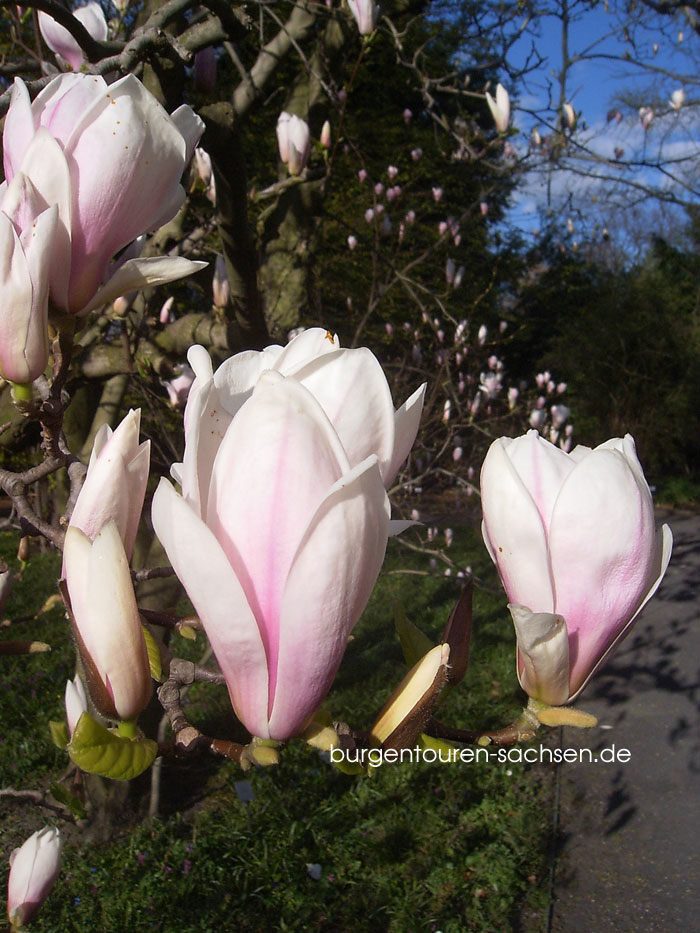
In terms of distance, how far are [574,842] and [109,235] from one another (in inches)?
141

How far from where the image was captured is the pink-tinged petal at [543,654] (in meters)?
0.60

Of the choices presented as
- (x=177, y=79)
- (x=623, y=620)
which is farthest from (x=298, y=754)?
(x=623, y=620)

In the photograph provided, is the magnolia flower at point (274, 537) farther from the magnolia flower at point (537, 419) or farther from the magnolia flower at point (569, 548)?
the magnolia flower at point (537, 419)

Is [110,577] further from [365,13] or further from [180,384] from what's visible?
[365,13]

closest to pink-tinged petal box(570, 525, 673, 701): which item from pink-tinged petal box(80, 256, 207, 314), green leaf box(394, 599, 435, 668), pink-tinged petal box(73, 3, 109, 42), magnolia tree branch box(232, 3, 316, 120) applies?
green leaf box(394, 599, 435, 668)

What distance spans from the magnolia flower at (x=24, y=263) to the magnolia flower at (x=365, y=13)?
8.79 feet

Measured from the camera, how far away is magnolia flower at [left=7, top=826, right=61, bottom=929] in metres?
1.56

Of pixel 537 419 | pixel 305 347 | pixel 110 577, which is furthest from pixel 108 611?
pixel 537 419

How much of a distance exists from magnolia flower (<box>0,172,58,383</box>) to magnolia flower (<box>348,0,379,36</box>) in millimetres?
2680

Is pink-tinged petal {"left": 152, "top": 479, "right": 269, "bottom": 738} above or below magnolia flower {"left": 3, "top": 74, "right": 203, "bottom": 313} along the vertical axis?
below

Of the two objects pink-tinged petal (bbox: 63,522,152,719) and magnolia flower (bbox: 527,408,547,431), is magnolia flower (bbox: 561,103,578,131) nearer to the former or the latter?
magnolia flower (bbox: 527,408,547,431)

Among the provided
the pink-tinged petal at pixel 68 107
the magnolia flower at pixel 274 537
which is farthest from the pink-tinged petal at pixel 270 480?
the pink-tinged petal at pixel 68 107

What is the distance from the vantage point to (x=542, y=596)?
631mm

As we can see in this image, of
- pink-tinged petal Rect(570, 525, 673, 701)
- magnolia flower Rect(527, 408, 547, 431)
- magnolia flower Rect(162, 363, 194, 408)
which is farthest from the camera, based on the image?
magnolia flower Rect(527, 408, 547, 431)
